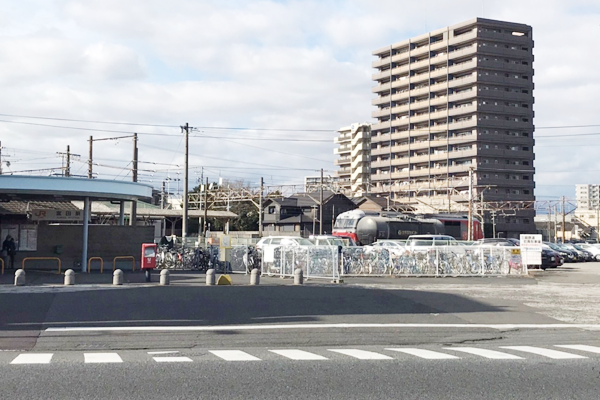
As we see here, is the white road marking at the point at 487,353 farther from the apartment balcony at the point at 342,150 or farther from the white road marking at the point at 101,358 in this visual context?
the apartment balcony at the point at 342,150

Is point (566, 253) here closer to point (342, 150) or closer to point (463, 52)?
point (463, 52)

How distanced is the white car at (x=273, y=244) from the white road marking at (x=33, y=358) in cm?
1807

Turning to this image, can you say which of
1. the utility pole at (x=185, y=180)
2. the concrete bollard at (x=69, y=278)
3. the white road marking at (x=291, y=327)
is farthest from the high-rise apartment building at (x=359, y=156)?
the white road marking at (x=291, y=327)

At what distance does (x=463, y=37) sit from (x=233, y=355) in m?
88.5

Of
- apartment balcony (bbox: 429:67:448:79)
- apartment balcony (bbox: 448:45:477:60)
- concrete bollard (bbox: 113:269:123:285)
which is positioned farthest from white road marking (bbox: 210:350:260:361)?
apartment balcony (bbox: 429:67:448:79)

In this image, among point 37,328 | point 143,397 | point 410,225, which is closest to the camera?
point 143,397

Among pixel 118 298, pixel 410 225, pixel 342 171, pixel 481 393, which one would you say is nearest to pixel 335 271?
pixel 118 298

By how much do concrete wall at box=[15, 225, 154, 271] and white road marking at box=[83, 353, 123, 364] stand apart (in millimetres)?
20883

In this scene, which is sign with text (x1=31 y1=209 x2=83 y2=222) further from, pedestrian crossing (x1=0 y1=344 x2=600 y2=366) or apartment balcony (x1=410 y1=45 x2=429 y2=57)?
apartment balcony (x1=410 y1=45 x2=429 y2=57)

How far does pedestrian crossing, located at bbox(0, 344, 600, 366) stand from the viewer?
1062 centimetres

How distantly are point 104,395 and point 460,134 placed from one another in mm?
89753

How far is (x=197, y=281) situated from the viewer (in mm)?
24922

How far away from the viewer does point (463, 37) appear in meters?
92.7

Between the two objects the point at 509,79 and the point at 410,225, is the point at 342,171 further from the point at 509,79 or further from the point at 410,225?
the point at 410,225
